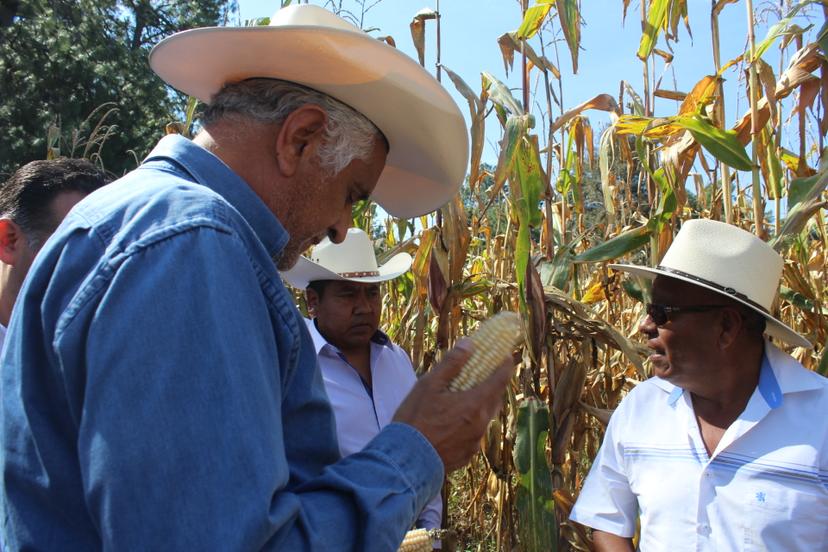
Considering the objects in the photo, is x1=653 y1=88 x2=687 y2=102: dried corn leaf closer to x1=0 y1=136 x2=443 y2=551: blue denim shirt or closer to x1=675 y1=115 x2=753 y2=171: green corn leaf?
x1=675 y1=115 x2=753 y2=171: green corn leaf

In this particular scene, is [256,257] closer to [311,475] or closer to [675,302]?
[311,475]

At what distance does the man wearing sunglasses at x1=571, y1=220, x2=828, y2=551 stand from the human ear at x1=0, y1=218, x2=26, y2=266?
1.86 meters

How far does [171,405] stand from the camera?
714mm

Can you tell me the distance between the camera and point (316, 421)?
97 centimetres

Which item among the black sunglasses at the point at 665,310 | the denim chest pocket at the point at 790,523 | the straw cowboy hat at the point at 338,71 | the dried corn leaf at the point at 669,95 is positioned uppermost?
the dried corn leaf at the point at 669,95

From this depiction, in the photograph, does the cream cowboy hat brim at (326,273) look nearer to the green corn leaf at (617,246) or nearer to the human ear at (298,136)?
the green corn leaf at (617,246)

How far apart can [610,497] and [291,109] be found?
1.67 meters

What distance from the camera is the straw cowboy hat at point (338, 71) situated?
119cm

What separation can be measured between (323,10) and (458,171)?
51 centimetres

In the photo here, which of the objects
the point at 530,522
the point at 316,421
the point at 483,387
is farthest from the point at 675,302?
the point at 316,421

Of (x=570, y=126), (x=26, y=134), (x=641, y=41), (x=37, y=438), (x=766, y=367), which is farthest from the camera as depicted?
(x=26, y=134)

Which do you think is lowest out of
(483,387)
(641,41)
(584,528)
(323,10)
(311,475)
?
(584,528)

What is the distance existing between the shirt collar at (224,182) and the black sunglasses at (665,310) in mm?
1631

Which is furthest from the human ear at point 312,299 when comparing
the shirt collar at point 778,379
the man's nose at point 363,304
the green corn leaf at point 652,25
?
the green corn leaf at point 652,25
